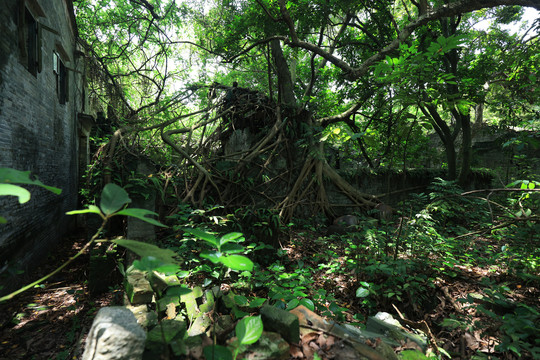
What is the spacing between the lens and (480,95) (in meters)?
5.73

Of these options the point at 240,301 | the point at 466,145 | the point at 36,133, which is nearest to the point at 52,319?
the point at 240,301

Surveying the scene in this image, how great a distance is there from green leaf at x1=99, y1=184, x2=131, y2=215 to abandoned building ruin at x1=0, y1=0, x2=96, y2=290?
9.81 feet

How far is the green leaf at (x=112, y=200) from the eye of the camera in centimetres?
77

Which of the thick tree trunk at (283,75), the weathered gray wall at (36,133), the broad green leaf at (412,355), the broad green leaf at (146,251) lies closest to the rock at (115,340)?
the broad green leaf at (146,251)

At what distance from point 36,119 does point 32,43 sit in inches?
46.8

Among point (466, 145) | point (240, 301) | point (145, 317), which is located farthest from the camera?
point (466, 145)

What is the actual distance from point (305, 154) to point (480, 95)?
161 inches

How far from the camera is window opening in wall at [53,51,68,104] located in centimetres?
541

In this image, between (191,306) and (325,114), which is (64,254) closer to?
(191,306)

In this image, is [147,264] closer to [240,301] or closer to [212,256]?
[212,256]

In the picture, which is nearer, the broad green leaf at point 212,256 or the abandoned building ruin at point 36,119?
the broad green leaf at point 212,256

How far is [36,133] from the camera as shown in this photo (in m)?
4.15

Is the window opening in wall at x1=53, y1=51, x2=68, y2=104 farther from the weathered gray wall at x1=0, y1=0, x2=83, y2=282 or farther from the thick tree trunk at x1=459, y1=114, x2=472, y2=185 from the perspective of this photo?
the thick tree trunk at x1=459, y1=114, x2=472, y2=185

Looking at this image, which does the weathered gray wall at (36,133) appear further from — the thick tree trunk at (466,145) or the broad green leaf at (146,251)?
the thick tree trunk at (466,145)
